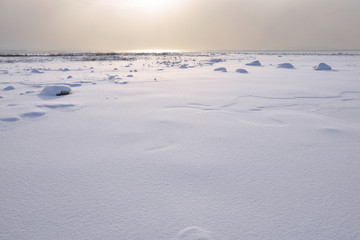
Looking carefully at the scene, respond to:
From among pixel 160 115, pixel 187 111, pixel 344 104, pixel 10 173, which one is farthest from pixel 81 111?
pixel 344 104

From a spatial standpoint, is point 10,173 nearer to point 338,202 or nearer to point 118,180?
point 118,180

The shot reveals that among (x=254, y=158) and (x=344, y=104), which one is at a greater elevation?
(x=344, y=104)

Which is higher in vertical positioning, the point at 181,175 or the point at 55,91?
the point at 55,91

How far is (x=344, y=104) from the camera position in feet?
10.6

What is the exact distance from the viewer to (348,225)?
38.0 inches

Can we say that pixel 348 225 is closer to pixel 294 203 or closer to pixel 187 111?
pixel 294 203

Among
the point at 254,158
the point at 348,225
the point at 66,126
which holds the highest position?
the point at 66,126

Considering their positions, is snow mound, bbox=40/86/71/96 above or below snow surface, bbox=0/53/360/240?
above

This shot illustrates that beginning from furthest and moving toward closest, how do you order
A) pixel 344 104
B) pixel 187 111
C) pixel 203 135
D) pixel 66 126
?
pixel 344 104
pixel 187 111
pixel 66 126
pixel 203 135

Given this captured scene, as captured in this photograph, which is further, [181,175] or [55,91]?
[55,91]

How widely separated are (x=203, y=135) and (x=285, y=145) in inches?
27.9

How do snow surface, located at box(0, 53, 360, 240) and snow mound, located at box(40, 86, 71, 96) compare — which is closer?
snow surface, located at box(0, 53, 360, 240)

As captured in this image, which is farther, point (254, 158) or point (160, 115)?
point (160, 115)

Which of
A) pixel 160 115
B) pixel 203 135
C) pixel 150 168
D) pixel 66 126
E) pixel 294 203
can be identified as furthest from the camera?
pixel 160 115
